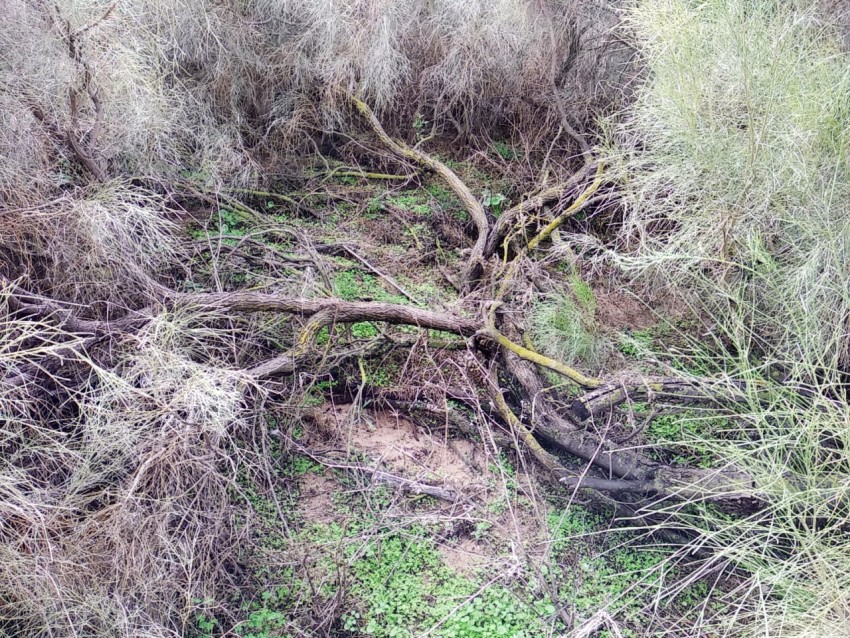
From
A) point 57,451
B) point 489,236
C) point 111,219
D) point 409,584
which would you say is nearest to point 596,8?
point 489,236

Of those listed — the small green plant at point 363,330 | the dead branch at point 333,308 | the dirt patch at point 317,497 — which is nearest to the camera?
the dirt patch at point 317,497

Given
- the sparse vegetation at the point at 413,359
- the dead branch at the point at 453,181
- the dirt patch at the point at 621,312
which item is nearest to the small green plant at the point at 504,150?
the dead branch at the point at 453,181

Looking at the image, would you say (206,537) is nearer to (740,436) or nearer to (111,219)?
(111,219)

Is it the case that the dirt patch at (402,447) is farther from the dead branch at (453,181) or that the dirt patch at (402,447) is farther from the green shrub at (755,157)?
the green shrub at (755,157)

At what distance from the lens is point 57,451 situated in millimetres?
2990

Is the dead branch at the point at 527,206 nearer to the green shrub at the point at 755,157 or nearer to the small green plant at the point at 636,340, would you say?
the green shrub at the point at 755,157

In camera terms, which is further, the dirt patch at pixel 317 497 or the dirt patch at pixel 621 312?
the dirt patch at pixel 621 312

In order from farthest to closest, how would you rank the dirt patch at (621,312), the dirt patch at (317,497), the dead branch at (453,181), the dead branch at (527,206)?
the dead branch at (527,206)
the dead branch at (453,181)
the dirt patch at (621,312)
the dirt patch at (317,497)

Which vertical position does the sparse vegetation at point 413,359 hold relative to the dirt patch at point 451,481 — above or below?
above

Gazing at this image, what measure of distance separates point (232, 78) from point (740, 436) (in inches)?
182

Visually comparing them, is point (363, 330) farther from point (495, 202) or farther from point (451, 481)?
point (495, 202)

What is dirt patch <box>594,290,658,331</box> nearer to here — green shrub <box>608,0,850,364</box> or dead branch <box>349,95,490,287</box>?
green shrub <box>608,0,850,364</box>

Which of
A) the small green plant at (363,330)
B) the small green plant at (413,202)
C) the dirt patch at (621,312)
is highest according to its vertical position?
the small green plant at (413,202)

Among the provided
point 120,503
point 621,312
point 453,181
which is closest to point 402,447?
point 120,503
